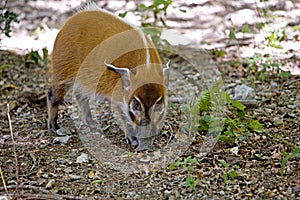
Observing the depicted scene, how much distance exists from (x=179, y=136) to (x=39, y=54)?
3.05 metres

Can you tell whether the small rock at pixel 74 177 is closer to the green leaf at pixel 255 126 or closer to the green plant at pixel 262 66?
the green leaf at pixel 255 126

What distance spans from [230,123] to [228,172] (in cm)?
69

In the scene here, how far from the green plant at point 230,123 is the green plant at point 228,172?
1.17ft

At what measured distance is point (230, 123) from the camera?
504 cm

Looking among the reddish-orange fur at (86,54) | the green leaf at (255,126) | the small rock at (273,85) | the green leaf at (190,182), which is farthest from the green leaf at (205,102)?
the small rock at (273,85)

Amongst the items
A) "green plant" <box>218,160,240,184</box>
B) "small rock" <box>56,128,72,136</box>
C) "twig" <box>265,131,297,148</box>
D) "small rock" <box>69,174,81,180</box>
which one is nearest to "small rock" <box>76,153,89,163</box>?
"small rock" <box>69,174,81,180</box>

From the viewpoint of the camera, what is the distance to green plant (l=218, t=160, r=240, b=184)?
4.36 metres

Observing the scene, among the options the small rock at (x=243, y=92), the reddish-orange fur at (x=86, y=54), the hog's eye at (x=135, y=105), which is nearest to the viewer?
the hog's eye at (x=135, y=105)

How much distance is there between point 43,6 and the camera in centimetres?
898

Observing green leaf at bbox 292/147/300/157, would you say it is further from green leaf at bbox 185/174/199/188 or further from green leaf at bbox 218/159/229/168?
green leaf at bbox 185/174/199/188

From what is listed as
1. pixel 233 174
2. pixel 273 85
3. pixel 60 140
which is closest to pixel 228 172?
pixel 233 174

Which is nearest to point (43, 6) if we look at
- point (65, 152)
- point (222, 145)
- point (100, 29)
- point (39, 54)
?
point (39, 54)

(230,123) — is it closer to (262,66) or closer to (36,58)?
(262,66)

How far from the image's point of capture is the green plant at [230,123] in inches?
192
